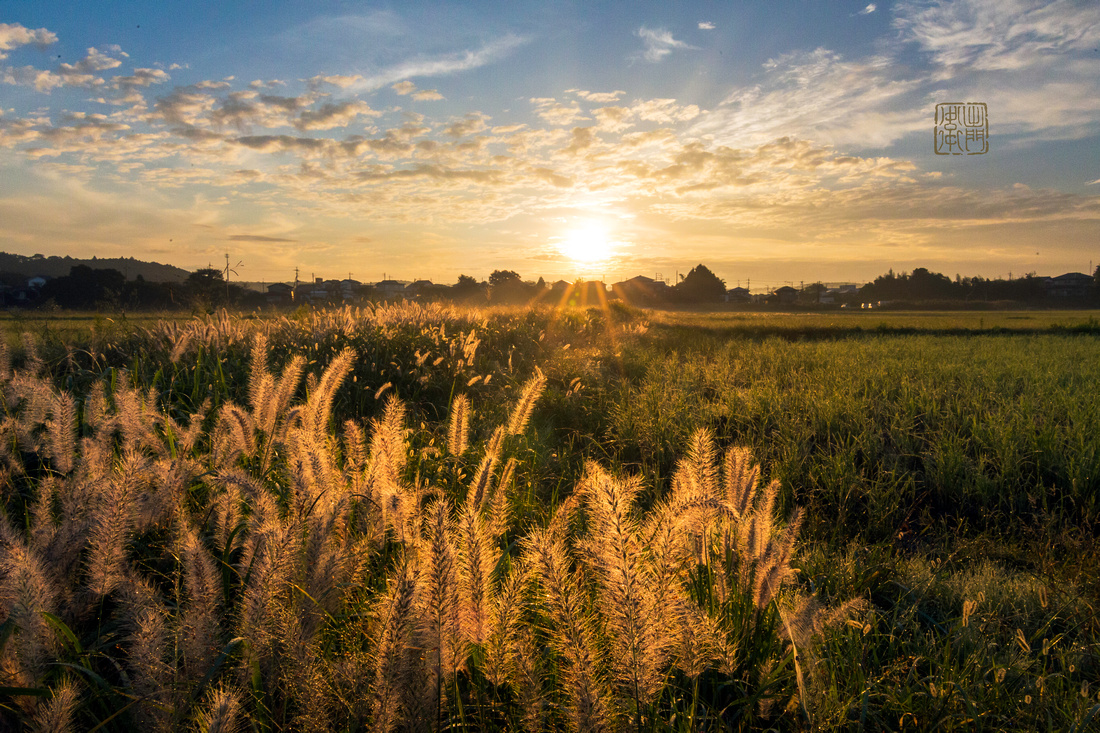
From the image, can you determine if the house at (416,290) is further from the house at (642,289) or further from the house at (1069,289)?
the house at (1069,289)

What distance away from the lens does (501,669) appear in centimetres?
111

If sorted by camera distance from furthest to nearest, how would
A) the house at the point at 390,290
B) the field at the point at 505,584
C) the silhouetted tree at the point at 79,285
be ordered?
the silhouetted tree at the point at 79,285 → the house at the point at 390,290 → the field at the point at 505,584

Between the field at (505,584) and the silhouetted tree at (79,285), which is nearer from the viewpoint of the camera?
the field at (505,584)

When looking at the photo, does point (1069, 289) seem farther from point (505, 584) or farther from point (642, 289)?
point (505, 584)

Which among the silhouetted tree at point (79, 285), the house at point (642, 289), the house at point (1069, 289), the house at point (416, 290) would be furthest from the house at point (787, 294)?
the silhouetted tree at point (79, 285)

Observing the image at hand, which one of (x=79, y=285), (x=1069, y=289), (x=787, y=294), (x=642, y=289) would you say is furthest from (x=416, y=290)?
(x=1069, y=289)

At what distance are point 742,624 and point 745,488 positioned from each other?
1.25 ft

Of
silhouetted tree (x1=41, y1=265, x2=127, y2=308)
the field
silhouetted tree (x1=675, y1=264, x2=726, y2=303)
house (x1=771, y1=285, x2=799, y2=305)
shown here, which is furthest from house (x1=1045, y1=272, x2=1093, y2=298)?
silhouetted tree (x1=41, y1=265, x2=127, y2=308)

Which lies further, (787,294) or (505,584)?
(787,294)

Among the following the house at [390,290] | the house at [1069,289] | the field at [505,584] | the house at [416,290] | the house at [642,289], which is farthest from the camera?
the house at [642,289]

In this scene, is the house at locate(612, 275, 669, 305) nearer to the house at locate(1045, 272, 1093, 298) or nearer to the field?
the house at locate(1045, 272, 1093, 298)

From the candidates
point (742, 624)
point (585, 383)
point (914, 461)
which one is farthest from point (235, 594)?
point (585, 383)

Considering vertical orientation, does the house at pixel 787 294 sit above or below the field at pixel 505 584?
above

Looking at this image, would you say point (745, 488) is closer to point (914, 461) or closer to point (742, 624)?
point (742, 624)
